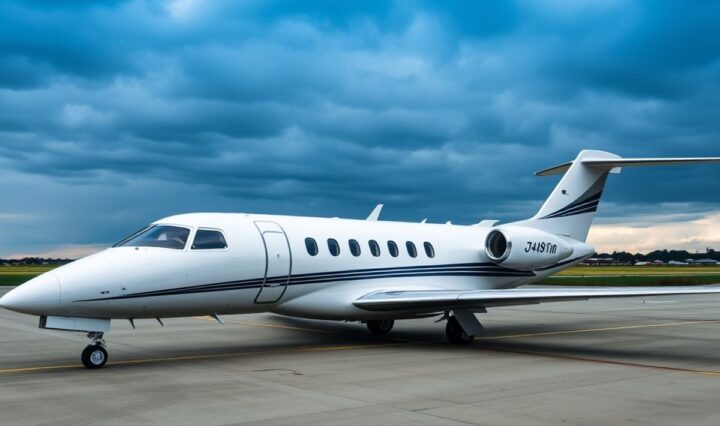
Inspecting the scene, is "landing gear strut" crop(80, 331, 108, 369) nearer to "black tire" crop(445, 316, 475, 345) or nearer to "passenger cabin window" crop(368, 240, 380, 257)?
"passenger cabin window" crop(368, 240, 380, 257)

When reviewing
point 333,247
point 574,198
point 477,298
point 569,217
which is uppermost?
point 574,198

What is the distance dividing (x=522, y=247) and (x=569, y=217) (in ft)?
9.73

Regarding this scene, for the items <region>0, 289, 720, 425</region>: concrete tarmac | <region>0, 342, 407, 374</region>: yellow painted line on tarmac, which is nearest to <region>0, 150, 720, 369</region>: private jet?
<region>0, 342, 407, 374</region>: yellow painted line on tarmac

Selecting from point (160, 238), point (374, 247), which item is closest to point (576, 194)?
point (374, 247)

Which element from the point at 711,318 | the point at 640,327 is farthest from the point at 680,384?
the point at 711,318

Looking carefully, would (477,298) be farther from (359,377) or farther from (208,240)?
(208,240)

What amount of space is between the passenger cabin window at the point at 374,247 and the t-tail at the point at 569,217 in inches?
141

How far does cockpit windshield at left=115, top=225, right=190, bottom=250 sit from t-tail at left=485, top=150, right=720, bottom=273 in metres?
8.38

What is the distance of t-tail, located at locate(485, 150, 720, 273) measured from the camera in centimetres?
1742

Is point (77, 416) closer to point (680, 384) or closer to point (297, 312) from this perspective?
point (297, 312)

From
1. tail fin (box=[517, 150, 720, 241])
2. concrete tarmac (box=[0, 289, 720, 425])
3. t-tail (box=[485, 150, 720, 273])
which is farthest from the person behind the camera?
tail fin (box=[517, 150, 720, 241])

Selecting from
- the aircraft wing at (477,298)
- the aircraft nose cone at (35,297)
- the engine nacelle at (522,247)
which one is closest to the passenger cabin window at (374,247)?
the aircraft wing at (477,298)

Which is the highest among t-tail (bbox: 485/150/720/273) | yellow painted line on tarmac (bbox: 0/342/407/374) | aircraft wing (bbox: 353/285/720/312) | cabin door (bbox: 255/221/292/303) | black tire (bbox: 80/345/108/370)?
t-tail (bbox: 485/150/720/273)

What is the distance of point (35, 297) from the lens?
9750 mm
